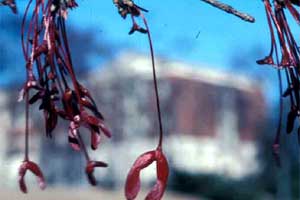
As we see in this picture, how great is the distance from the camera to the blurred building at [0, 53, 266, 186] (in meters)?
4.95

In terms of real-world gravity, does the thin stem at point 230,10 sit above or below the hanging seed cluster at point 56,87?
above

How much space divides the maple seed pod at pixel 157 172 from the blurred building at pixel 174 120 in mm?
3401

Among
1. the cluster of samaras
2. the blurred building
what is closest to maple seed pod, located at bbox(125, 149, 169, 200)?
the cluster of samaras

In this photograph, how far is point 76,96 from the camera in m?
0.35

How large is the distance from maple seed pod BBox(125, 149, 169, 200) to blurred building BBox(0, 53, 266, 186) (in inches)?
134

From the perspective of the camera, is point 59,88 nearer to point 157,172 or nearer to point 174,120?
point 157,172

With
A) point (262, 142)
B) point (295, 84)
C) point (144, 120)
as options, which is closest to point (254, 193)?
point (262, 142)

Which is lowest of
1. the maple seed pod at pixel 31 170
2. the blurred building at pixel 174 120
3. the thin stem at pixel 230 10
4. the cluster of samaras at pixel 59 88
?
the blurred building at pixel 174 120

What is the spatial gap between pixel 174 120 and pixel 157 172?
5941mm

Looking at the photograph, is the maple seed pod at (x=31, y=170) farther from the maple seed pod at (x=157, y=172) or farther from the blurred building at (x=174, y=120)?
the blurred building at (x=174, y=120)

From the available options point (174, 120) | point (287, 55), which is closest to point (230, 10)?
point (287, 55)

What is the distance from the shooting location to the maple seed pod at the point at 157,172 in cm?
30

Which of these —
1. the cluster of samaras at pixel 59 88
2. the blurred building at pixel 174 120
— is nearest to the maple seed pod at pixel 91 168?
the cluster of samaras at pixel 59 88

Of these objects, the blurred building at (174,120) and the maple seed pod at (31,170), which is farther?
the blurred building at (174,120)
